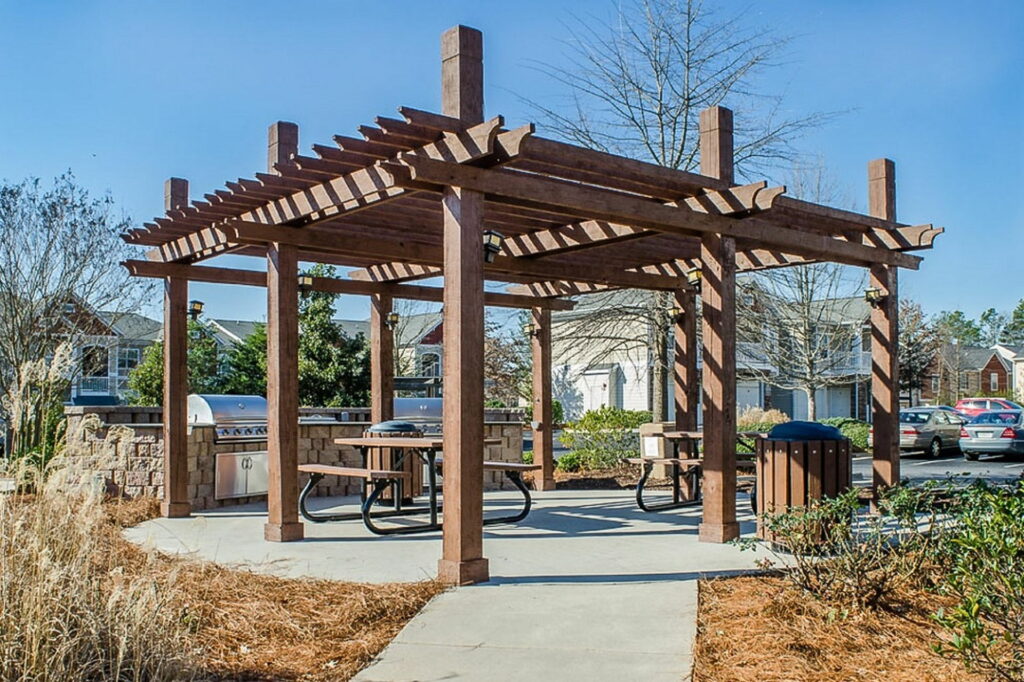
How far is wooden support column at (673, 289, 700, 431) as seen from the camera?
11.3 meters

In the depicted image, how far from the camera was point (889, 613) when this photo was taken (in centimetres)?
490

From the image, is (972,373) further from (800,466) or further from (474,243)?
(474,243)

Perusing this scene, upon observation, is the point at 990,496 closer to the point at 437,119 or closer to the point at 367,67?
the point at 437,119

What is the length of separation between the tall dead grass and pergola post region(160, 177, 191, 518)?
5035mm

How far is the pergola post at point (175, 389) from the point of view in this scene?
30.4 feet

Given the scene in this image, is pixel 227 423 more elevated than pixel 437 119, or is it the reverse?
pixel 437 119

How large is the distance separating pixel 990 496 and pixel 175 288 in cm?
776

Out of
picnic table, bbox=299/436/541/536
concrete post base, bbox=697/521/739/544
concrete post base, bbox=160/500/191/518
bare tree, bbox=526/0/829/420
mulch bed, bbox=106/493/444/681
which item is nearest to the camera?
mulch bed, bbox=106/493/444/681

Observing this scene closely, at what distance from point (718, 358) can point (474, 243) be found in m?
2.64

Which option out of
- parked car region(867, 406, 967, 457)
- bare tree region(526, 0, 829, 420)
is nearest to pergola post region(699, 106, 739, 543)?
A: bare tree region(526, 0, 829, 420)

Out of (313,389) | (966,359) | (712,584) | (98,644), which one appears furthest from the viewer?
(966,359)

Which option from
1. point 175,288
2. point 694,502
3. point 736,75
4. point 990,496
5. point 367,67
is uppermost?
point 736,75

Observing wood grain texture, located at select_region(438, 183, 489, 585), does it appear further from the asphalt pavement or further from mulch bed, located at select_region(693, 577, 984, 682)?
the asphalt pavement

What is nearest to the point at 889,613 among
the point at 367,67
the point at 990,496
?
the point at 990,496
